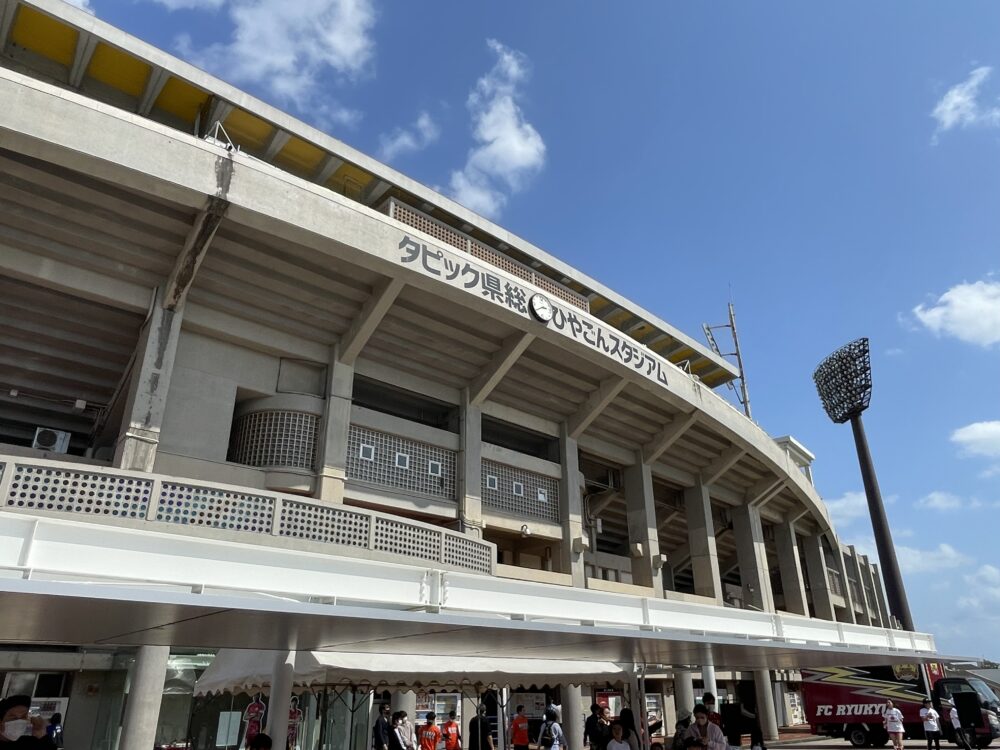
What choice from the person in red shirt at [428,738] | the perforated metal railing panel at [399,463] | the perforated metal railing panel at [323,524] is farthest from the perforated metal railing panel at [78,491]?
the person in red shirt at [428,738]

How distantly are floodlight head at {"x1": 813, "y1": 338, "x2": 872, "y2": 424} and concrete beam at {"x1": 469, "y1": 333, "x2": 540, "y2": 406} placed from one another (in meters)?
34.8

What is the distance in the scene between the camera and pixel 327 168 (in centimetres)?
1816

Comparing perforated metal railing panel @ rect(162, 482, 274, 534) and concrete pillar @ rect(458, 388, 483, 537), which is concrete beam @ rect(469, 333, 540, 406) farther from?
perforated metal railing panel @ rect(162, 482, 274, 534)

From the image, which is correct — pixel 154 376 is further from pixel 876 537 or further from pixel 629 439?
pixel 876 537

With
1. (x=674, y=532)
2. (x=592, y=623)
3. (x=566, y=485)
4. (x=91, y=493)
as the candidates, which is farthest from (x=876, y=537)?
(x=91, y=493)

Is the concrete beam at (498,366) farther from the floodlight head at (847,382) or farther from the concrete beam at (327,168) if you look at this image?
the floodlight head at (847,382)

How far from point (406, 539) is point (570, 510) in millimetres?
7540

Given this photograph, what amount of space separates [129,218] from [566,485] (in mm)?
13581

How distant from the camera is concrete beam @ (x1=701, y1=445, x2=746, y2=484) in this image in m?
26.0

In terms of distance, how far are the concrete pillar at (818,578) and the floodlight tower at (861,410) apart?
6.82 metres

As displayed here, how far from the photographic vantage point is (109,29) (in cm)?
1435

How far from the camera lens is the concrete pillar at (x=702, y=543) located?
25.0 meters

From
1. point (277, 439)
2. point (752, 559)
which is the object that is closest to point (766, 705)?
point (752, 559)

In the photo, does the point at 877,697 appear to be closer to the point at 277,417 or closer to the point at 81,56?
the point at 277,417
